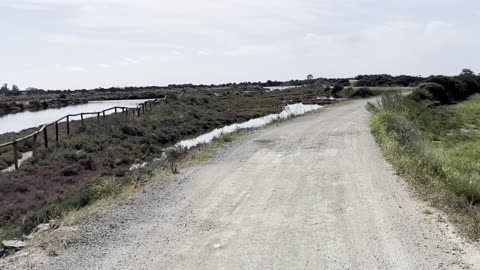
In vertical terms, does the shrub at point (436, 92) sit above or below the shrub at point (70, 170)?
above

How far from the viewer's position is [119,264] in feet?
23.6

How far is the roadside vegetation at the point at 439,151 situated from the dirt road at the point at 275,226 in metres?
→ 0.43

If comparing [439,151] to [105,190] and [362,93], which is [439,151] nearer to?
[105,190]

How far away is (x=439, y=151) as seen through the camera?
60.3 ft

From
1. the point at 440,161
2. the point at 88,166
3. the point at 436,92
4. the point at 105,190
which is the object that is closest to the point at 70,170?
the point at 88,166

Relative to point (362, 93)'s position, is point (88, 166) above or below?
below

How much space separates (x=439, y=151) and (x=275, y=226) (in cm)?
1169

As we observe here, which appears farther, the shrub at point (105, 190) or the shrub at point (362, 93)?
the shrub at point (362, 93)

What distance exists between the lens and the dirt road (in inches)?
277

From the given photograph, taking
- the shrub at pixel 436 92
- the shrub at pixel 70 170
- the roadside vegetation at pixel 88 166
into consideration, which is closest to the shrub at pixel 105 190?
the roadside vegetation at pixel 88 166

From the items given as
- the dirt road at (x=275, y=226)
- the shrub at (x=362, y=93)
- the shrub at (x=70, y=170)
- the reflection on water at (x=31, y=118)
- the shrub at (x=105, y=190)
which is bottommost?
the reflection on water at (x=31, y=118)

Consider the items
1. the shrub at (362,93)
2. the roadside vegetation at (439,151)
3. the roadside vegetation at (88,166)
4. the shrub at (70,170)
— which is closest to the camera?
the roadside vegetation at (439,151)

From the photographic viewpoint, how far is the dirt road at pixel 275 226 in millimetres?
7027

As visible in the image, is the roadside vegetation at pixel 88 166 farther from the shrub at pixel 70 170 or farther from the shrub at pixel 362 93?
the shrub at pixel 362 93
